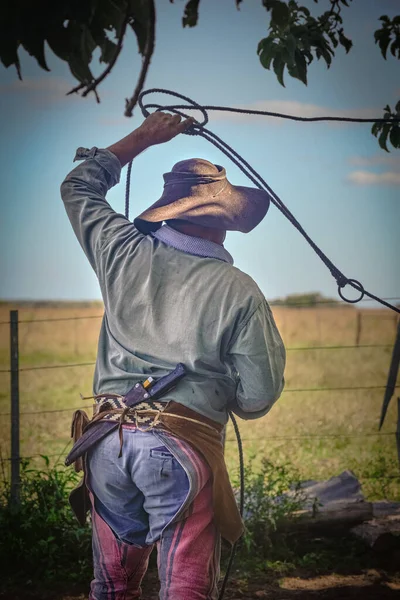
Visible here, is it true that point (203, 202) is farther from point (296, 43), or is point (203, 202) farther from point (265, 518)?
point (265, 518)

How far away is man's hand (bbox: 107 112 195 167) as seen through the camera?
3.08 meters

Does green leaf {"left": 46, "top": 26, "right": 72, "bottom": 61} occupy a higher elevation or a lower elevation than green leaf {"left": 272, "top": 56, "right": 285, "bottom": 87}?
lower

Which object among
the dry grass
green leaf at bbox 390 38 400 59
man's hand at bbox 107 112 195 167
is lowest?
the dry grass

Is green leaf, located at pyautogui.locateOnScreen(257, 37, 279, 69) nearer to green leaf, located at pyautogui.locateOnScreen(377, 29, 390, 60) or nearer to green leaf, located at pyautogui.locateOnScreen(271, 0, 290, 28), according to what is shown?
green leaf, located at pyautogui.locateOnScreen(377, 29, 390, 60)

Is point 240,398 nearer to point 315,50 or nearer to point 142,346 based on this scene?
point 142,346

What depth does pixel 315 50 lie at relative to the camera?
153 inches

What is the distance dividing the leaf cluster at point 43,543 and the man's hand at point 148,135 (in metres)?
2.08

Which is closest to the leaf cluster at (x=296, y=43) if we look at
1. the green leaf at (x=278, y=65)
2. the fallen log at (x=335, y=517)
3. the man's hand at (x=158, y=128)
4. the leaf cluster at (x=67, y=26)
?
the green leaf at (x=278, y=65)

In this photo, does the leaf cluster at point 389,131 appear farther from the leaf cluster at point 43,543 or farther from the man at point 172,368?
the leaf cluster at point 43,543

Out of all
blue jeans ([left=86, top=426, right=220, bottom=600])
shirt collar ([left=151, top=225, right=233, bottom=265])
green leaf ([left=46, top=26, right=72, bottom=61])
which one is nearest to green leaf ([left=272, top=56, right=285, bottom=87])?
shirt collar ([left=151, top=225, right=233, bottom=265])

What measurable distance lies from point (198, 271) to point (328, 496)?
2392 mm

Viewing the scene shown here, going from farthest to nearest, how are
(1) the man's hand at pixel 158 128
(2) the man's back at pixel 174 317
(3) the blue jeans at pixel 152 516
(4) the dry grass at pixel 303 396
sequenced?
(4) the dry grass at pixel 303 396, (1) the man's hand at pixel 158 128, (2) the man's back at pixel 174 317, (3) the blue jeans at pixel 152 516

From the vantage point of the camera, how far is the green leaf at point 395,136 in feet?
13.1

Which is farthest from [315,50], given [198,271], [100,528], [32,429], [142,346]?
[32,429]
